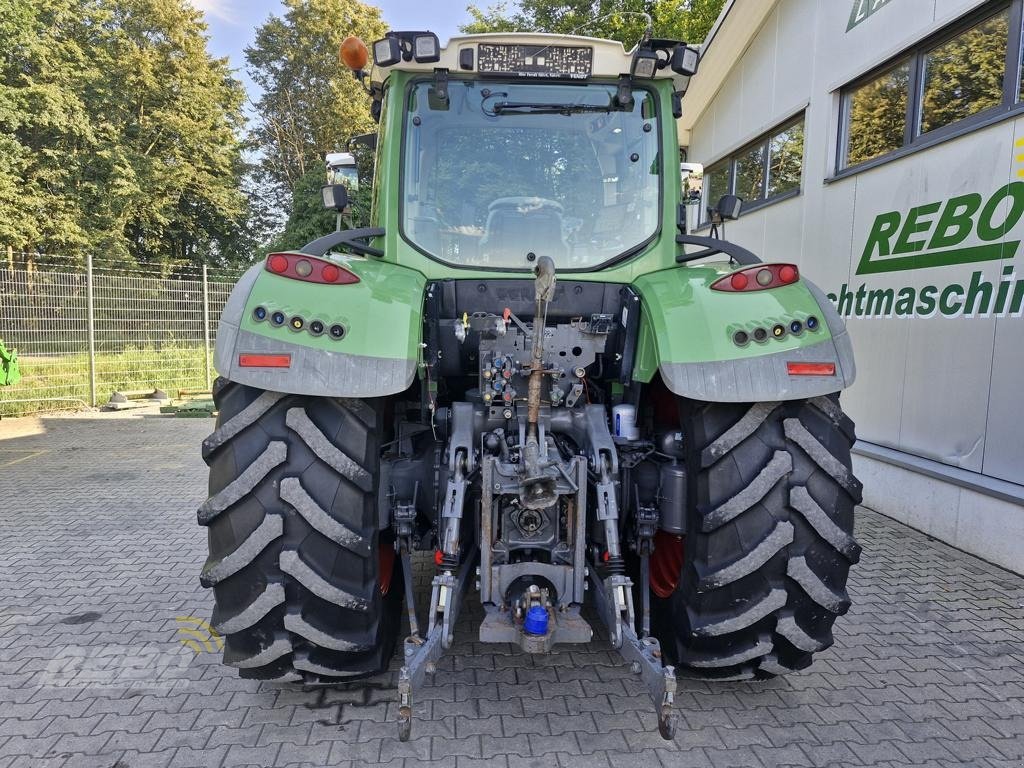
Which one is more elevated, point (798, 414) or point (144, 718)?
point (798, 414)

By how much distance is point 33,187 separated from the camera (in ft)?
61.9

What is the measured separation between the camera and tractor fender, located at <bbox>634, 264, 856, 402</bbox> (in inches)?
90.4

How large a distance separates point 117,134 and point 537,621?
2392cm

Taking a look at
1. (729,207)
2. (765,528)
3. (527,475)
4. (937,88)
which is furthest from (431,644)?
(937,88)

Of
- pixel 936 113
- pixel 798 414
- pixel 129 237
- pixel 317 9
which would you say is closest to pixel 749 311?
pixel 798 414

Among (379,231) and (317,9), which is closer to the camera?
(379,231)

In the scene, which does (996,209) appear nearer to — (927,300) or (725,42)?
(927,300)

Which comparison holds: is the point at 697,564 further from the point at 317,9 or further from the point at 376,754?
the point at 317,9

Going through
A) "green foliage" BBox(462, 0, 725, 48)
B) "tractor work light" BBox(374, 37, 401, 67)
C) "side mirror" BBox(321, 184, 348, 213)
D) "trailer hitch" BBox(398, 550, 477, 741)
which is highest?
"green foliage" BBox(462, 0, 725, 48)

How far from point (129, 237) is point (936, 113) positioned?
932 inches

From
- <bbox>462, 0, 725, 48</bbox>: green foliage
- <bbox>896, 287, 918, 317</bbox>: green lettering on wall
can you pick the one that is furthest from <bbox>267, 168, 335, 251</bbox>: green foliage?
<bbox>896, 287, 918, 317</bbox>: green lettering on wall

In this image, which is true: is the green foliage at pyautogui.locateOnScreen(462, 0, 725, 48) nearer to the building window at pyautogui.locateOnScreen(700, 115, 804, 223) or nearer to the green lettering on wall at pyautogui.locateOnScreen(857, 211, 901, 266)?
the building window at pyautogui.locateOnScreen(700, 115, 804, 223)

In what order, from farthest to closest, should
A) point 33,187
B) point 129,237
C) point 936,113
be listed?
point 129,237
point 33,187
point 936,113

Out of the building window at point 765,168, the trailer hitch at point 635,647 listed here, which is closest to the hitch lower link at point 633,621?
the trailer hitch at point 635,647
